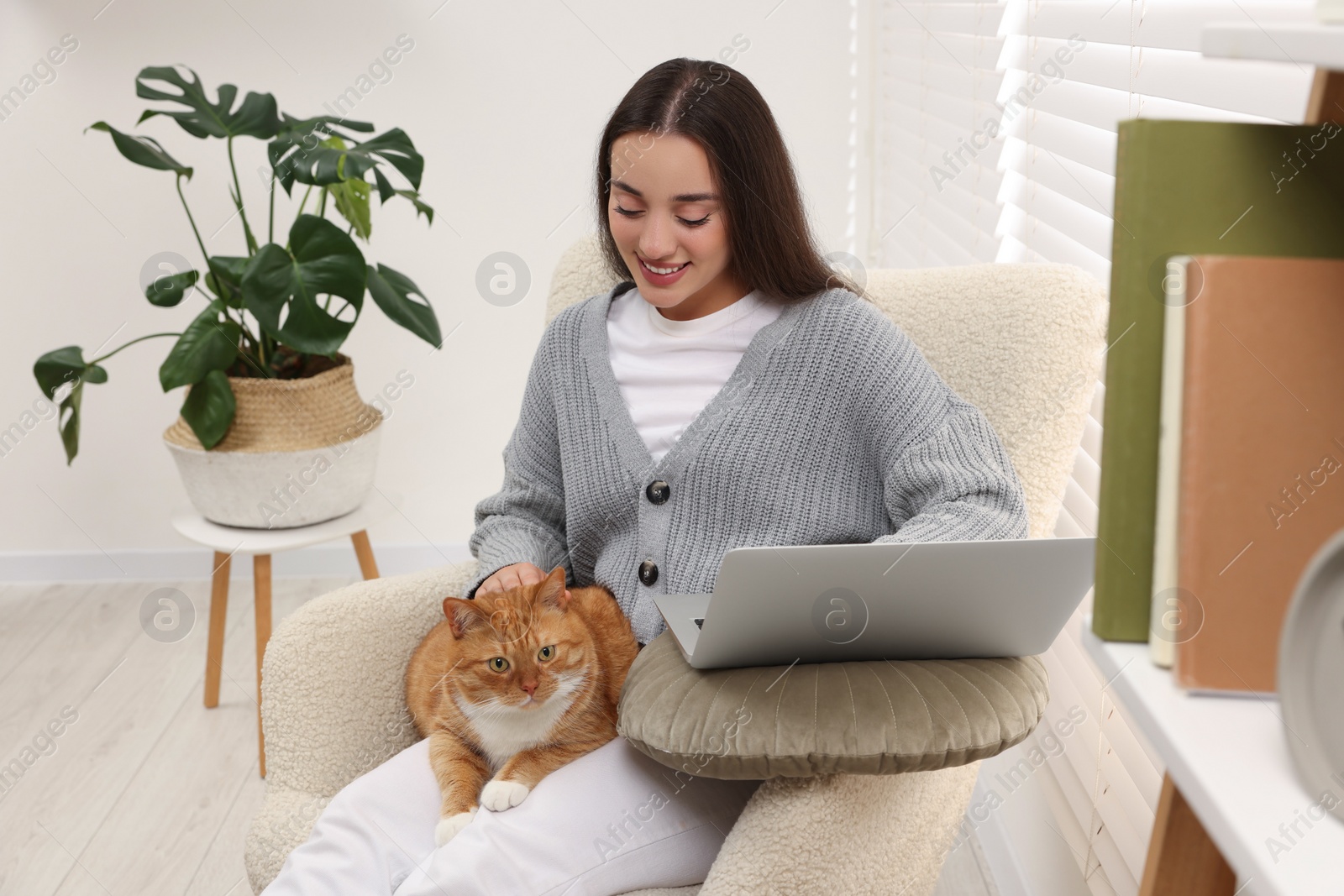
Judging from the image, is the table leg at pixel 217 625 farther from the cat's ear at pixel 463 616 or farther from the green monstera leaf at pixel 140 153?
the cat's ear at pixel 463 616

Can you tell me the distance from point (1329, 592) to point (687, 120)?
2.87 feet

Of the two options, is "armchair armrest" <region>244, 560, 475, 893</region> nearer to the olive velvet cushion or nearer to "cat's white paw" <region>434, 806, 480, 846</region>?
"cat's white paw" <region>434, 806, 480, 846</region>

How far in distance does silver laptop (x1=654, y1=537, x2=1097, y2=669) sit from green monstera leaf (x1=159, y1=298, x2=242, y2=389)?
1271 mm

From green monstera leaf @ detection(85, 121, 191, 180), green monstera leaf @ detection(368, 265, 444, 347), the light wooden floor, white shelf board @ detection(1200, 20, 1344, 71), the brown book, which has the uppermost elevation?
white shelf board @ detection(1200, 20, 1344, 71)

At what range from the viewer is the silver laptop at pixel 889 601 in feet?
2.56

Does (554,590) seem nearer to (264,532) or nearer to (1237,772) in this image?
(1237,772)

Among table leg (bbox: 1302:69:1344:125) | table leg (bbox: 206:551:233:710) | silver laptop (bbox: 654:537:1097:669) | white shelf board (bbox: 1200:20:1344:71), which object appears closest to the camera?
white shelf board (bbox: 1200:20:1344:71)

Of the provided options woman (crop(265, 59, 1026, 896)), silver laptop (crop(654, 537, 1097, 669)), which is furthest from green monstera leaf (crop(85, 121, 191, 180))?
silver laptop (crop(654, 537, 1097, 669))

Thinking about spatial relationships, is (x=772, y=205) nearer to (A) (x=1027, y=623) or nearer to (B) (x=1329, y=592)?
(A) (x=1027, y=623)

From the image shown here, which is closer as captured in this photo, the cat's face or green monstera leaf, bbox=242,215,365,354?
the cat's face

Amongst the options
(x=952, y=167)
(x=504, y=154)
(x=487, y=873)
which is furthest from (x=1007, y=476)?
(x=504, y=154)

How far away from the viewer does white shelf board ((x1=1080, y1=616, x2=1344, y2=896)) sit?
0.37 metres

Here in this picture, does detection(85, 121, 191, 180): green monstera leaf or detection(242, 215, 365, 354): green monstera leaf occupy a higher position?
detection(85, 121, 191, 180): green monstera leaf

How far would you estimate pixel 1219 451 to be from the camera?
44 centimetres
